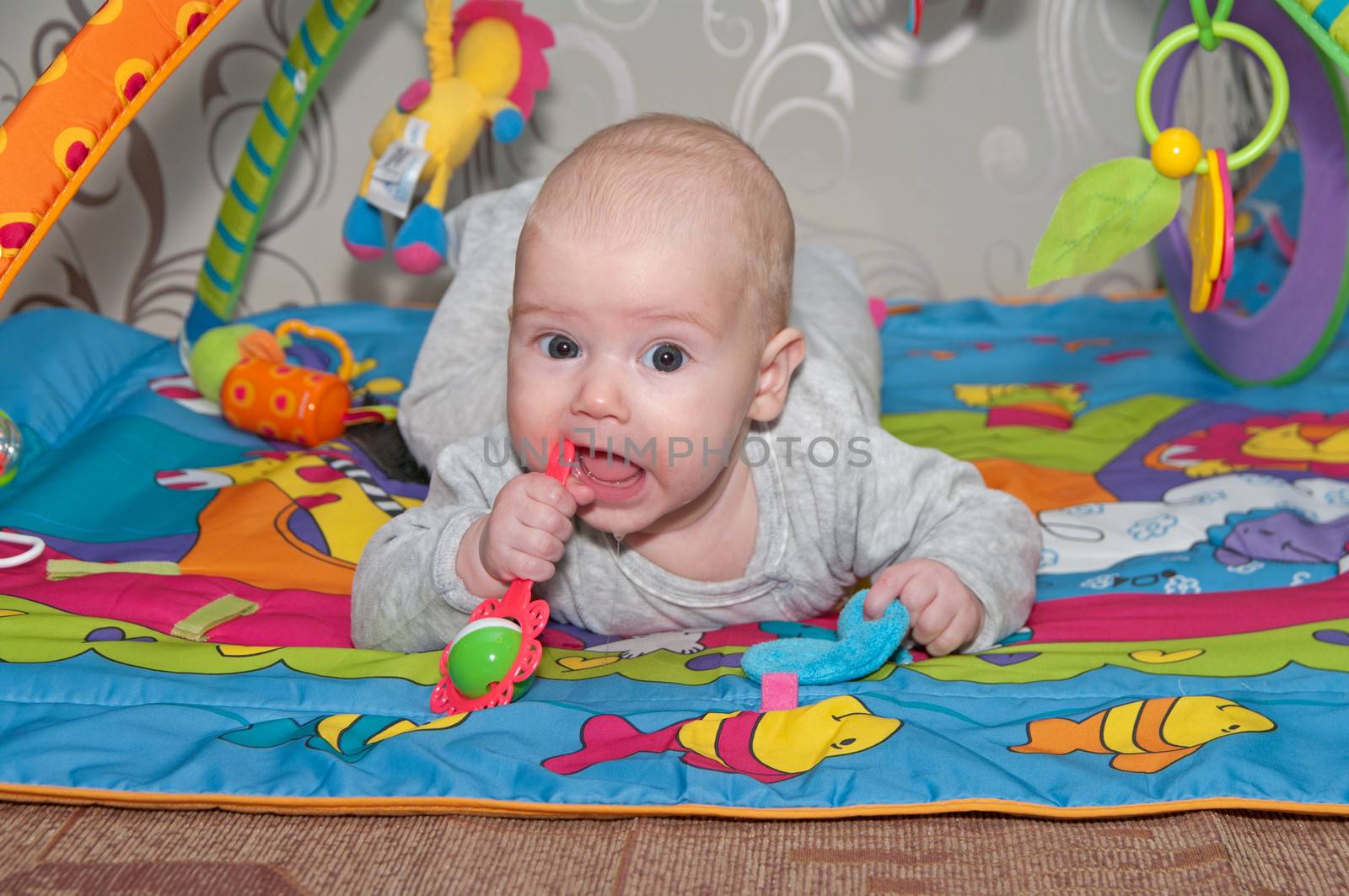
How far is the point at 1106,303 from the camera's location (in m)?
2.00

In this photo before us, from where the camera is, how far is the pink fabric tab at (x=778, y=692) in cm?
84

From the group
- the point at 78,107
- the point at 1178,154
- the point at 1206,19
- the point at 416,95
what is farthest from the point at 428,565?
the point at 416,95

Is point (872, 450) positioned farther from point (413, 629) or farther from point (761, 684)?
point (413, 629)

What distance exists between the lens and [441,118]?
1.65 m

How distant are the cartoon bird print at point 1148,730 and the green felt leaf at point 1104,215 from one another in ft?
1.22

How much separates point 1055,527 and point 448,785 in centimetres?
70

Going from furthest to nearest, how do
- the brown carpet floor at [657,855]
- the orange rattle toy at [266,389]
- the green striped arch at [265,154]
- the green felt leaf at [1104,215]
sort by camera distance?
the green striped arch at [265,154] < the orange rattle toy at [266,389] < the green felt leaf at [1104,215] < the brown carpet floor at [657,855]

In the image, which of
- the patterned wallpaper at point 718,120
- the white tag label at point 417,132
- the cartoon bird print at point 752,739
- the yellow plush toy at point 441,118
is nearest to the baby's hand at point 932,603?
the cartoon bird print at point 752,739

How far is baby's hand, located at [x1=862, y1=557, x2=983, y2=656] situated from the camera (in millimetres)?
931

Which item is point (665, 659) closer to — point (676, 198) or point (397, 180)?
point (676, 198)

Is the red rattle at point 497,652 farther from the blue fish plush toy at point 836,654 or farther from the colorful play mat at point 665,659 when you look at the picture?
the blue fish plush toy at point 836,654

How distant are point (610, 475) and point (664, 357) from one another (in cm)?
9

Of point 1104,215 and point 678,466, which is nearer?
point 678,466

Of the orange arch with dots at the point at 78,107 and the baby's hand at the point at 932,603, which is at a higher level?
the orange arch with dots at the point at 78,107
